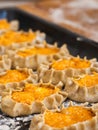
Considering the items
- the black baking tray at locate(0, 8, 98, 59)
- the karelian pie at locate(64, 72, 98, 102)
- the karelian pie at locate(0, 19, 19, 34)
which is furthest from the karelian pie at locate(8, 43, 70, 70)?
the karelian pie at locate(0, 19, 19, 34)

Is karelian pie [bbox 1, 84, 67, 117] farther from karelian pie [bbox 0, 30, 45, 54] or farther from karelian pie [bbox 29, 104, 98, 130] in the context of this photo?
karelian pie [bbox 0, 30, 45, 54]

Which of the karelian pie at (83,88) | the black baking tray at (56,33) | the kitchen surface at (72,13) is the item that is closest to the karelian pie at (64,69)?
the karelian pie at (83,88)

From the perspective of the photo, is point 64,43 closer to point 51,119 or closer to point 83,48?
point 83,48

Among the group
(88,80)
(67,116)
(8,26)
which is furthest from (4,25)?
(67,116)

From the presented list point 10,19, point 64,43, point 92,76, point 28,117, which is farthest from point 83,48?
point 10,19

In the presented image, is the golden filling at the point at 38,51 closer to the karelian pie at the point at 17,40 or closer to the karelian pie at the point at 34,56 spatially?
the karelian pie at the point at 34,56

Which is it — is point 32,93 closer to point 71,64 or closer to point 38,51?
point 71,64
